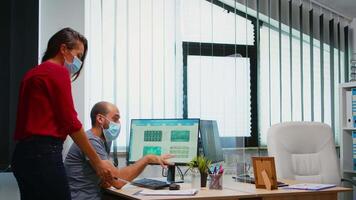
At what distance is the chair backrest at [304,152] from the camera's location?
3420mm

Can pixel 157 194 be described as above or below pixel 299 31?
below

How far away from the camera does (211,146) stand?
10.5 feet

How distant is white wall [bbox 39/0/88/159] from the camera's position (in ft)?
10.9

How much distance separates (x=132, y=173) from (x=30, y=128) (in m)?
0.86

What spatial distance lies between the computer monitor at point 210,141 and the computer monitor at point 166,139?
0.27 ft

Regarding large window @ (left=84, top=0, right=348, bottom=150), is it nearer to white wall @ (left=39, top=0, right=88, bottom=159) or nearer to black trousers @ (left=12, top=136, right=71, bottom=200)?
white wall @ (left=39, top=0, right=88, bottom=159)

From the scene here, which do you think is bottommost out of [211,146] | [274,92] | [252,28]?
[211,146]

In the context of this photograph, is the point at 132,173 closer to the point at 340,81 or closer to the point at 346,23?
the point at 340,81

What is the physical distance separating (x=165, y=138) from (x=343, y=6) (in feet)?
8.10

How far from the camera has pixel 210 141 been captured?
322cm

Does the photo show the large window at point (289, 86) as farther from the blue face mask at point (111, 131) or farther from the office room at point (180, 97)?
the blue face mask at point (111, 131)

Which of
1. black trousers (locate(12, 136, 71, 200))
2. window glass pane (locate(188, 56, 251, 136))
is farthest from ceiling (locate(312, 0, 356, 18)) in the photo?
black trousers (locate(12, 136, 71, 200))

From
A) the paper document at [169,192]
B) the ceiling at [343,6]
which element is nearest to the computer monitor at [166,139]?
the paper document at [169,192]

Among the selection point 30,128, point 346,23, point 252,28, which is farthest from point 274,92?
point 30,128
